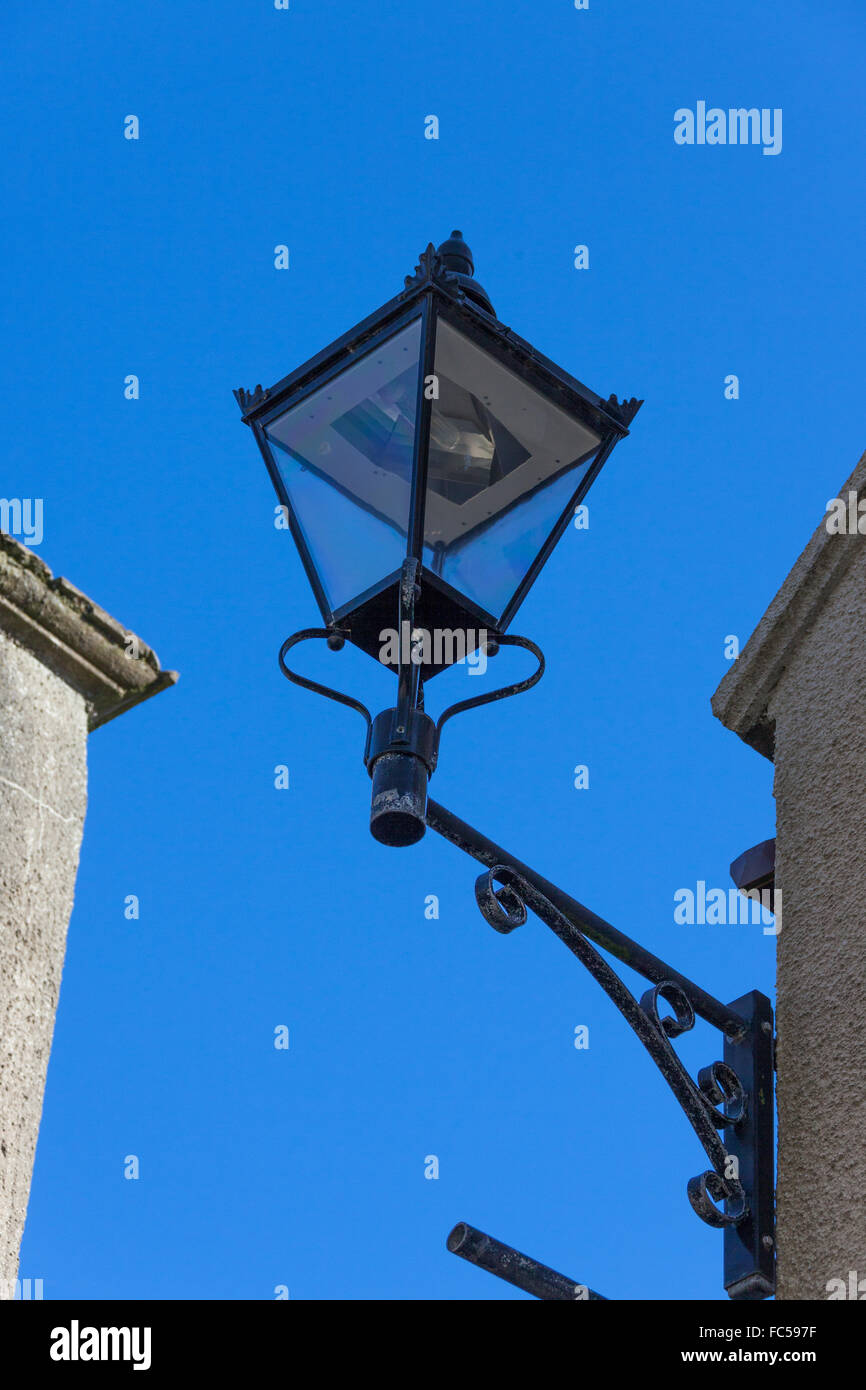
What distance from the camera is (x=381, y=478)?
3666 millimetres

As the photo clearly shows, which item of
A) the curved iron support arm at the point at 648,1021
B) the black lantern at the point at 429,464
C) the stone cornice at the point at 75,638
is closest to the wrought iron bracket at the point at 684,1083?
the curved iron support arm at the point at 648,1021

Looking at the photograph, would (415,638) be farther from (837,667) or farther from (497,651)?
(837,667)

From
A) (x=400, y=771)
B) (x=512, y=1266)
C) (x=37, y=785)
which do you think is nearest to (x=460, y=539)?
(x=400, y=771)

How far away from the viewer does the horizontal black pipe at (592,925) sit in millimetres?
3475

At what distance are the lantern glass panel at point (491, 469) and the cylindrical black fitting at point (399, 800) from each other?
465 millimetres

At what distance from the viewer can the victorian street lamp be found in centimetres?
339

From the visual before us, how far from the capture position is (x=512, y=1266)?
3.25 metres

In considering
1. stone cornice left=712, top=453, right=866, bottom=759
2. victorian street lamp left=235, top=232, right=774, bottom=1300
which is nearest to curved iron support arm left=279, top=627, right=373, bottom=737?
victorian street lamp left=235, top=232, right=774, bottom=1300

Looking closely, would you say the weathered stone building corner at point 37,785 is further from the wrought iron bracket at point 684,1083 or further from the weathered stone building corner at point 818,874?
the weathered stone building corner at point 818,874

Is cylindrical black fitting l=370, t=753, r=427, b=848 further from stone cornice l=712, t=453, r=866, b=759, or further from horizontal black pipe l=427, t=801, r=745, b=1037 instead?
stone cornice l=712, t=453, r=866, b=759

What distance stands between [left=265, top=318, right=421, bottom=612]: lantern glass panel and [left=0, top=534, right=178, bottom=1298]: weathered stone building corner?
42 cm

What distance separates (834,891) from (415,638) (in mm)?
936

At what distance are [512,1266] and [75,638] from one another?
1.44 metres
